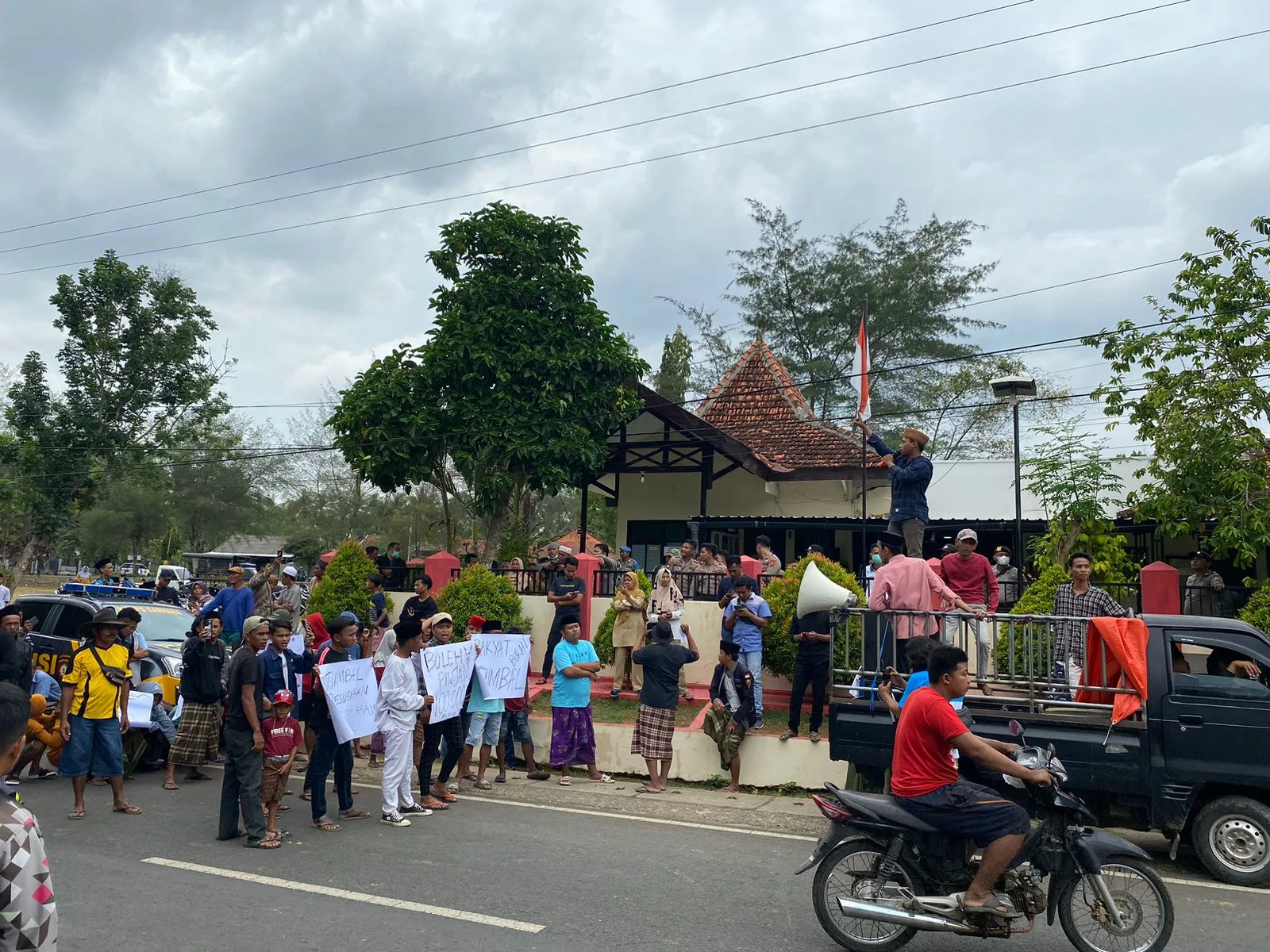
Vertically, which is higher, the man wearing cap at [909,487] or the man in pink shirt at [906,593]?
the man wearing cap at [909,487]

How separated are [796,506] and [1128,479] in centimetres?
744

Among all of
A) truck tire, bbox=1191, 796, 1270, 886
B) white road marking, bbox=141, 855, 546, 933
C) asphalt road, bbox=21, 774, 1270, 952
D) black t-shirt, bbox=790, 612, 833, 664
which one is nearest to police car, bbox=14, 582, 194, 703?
asphalt road, bbox=21, 774, 1270, 952

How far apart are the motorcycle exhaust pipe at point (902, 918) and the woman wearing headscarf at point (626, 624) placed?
348 inches

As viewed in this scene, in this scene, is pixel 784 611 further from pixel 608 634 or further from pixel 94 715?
pixel 94 715

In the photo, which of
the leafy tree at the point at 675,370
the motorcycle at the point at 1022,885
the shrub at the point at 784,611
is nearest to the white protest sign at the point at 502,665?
the shrub at the point at 784,611

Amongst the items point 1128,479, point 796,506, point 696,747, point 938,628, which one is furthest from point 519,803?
point 1128,479

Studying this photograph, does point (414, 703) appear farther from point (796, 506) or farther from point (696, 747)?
point (796, 506)

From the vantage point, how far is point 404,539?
4603 cm

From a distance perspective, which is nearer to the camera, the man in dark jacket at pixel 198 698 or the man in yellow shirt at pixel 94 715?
the man in yellow shirt at pixel 94 715

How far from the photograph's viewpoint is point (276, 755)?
827 cm

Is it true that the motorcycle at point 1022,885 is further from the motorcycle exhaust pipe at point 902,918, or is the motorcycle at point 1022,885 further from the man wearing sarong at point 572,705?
the man wearing sarong at point 572,705

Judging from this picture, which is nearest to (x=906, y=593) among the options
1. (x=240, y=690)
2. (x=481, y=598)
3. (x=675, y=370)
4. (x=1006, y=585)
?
(x=240, y=690)

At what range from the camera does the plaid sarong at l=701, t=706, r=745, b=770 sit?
10.8 m

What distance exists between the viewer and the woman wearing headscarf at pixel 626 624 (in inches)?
566
